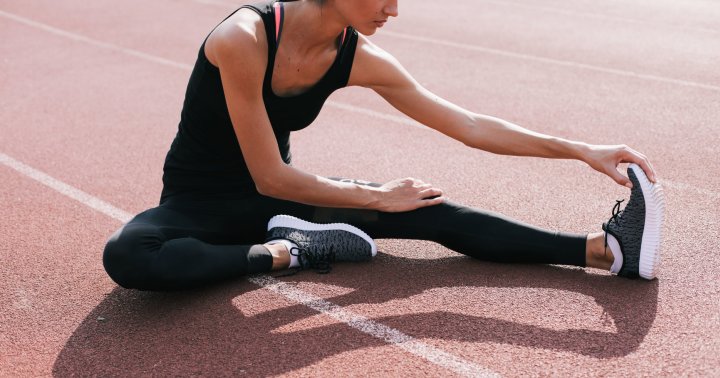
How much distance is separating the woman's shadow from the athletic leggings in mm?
116

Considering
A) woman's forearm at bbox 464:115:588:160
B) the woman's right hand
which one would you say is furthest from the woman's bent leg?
woman's forearm at bbox 464:115:588:160

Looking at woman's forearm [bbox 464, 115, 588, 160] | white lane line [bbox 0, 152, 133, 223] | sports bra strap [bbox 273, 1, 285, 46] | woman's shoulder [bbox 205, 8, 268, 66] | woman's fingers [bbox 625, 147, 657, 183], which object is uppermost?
sports bra strap [bbox 273, 1, 285, 46]

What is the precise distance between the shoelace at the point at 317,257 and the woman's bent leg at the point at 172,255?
0.16 metres

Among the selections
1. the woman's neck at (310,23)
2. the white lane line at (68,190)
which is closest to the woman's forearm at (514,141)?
the woman's neck at (310,23)

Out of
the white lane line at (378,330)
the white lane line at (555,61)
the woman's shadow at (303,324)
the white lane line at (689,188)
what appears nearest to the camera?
the white lane line at (378,330)

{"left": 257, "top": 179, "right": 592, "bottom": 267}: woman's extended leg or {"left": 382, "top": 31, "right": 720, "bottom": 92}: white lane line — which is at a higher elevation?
{"left": 382, "top": 31, "right": 720, "bottom": 92}: white lane line

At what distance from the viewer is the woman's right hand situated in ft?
14.7

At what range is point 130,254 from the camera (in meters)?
4.06

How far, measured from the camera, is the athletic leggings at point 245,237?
13.5 ft

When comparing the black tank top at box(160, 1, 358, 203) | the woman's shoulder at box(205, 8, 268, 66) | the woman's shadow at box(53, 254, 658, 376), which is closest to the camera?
the woman's shadow at box(53, 254, 658, 376)

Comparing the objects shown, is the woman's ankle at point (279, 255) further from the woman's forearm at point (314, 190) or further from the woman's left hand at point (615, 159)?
the woman's left hand at point (615, 159)

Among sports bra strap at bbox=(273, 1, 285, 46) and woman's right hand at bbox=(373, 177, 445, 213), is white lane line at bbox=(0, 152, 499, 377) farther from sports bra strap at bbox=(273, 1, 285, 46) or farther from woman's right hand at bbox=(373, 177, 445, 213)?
sports bra strap at bbox=(273, 1, 285, 46)

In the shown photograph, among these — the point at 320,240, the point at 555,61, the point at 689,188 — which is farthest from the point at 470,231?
the point at 555,61

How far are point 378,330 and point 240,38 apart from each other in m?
1.39
